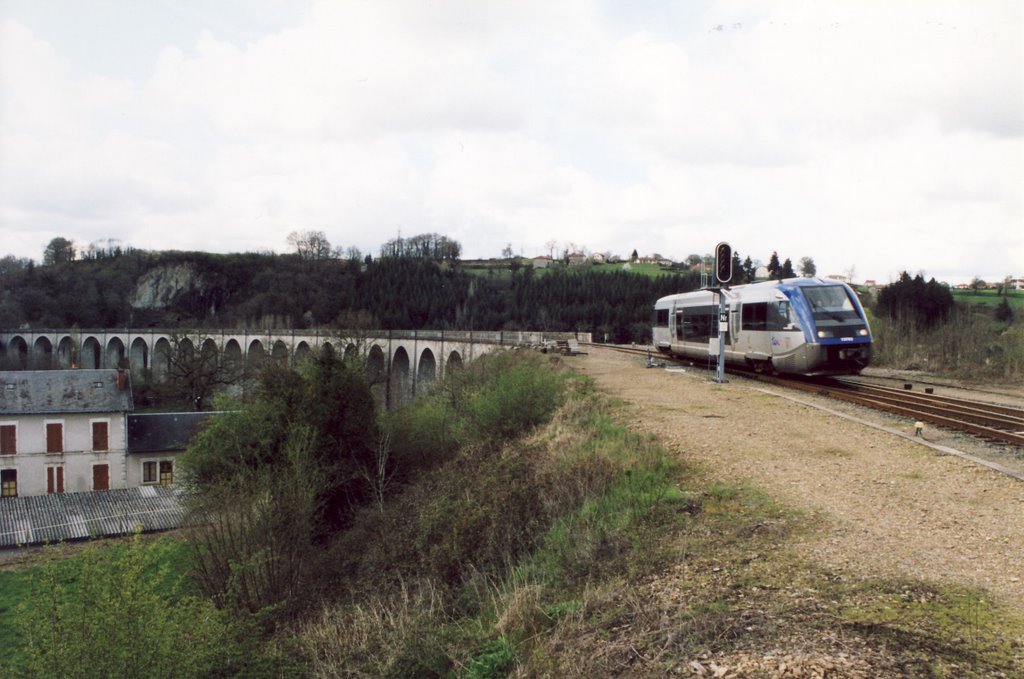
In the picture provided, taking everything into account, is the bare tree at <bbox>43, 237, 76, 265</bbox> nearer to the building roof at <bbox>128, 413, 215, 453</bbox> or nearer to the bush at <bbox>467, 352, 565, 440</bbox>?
the building roof at <bbox>128, 413, 215, 453</bbox>

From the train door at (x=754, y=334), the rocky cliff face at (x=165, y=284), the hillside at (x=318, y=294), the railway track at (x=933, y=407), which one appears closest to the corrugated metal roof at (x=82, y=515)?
the train door at (x=754, y=334)

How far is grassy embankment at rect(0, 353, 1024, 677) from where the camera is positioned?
12.8 ft

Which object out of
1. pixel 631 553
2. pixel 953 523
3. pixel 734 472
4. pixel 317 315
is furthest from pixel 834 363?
pixel 317 315

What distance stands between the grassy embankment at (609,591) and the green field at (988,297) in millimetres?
26920

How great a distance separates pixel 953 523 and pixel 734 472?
87.9 inches

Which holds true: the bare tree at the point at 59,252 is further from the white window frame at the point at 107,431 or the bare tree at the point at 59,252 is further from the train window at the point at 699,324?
the train window at the point at 699,324

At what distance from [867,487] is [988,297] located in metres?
35.2

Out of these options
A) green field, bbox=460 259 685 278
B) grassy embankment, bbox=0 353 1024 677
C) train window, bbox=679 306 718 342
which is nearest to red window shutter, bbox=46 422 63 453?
grassy embankment, bbox=0 353 1024 677

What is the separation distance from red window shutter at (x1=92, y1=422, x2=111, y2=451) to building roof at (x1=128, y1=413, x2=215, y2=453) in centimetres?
104

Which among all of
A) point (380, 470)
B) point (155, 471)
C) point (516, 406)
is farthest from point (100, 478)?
point (516, 406)

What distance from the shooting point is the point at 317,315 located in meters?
104

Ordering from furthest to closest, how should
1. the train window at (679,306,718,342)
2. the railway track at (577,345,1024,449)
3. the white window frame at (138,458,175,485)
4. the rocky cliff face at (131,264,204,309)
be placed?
the rocky cliff face at (131,264,204,309) < the white window frame at (138,458,175,485) < the train window at (679,306,718,342) < the railway track at (577,345,1024,449)

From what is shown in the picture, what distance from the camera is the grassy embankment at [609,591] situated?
3.90 meters

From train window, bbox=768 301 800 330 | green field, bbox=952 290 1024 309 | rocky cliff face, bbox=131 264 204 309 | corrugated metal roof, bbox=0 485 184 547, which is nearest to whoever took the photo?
train window, bbox=768 301 800 330
